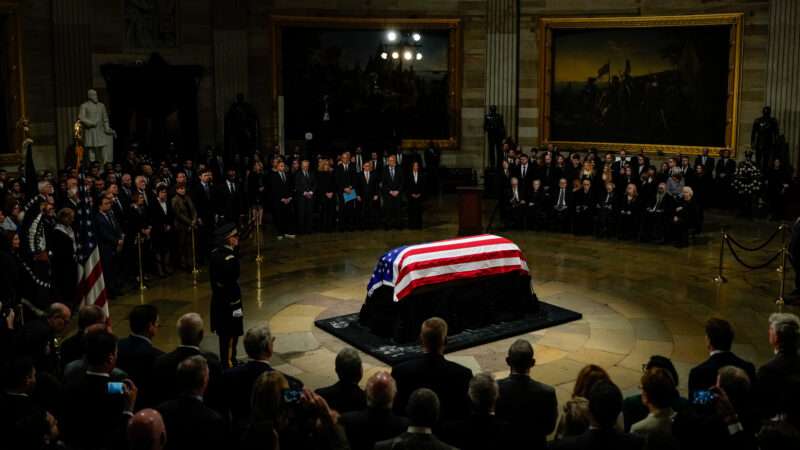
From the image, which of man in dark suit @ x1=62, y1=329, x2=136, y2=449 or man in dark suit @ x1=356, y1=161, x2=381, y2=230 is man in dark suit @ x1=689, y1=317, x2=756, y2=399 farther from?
man in dark suit @ x1=356, y1=161, x2=381, y2=230

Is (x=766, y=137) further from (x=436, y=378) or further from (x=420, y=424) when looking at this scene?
(x=420, y=424)

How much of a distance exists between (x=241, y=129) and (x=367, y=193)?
15.1 ft

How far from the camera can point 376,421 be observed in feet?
16.0

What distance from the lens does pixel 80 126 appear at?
671 inches

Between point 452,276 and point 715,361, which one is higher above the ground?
point 715,361

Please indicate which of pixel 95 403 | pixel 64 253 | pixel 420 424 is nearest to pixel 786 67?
pixel 64 253

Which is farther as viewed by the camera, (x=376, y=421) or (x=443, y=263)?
(x=443, y=263)

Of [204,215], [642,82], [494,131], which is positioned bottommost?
[204,215]

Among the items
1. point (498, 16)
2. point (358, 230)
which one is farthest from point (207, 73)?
point (498, 16)

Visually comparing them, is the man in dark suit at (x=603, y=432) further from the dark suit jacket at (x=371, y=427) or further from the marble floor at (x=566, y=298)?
the marble floor at (x=566, y=298)

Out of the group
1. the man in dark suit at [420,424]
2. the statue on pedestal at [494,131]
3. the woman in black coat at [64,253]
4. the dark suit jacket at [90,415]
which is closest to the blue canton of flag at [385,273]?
the woman in black coat at [64,253]

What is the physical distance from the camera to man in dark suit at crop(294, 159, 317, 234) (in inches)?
655

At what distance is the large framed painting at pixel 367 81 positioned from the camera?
70.9 ft

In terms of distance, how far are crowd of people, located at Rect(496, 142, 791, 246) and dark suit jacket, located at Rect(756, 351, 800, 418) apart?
10137 mm
